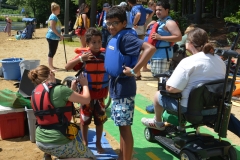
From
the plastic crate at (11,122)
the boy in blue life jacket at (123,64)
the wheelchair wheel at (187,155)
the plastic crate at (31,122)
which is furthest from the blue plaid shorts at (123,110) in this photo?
the plastic crate at (11,122)

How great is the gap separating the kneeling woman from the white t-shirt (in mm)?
969

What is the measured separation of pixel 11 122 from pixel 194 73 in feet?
8.43

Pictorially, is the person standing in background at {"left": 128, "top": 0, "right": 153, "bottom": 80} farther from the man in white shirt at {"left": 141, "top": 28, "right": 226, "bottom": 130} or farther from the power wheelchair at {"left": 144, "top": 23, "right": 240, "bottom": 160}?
the power wheelchair at {"left": 144, "top": 23, "right": 240, "bottom": 160}

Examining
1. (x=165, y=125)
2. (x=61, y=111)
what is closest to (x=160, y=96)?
(x=165, y=125)

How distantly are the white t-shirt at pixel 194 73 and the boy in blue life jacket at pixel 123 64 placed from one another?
0.49 meters

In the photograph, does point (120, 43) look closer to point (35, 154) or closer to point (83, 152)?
point (83, 152)

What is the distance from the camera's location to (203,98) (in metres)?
3.46

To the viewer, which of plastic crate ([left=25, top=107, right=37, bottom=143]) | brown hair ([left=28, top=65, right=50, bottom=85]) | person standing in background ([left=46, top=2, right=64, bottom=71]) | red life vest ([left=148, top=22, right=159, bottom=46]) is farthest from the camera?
person standing in background ([left=46, top=2, right=64, bottom=71])

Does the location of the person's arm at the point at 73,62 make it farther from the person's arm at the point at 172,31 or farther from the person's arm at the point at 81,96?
the person's arm at the point at 172,31

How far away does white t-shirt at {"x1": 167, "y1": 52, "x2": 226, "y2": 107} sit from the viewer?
3475mm

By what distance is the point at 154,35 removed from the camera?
5430 millimetres

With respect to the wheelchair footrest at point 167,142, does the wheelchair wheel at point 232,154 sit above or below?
above

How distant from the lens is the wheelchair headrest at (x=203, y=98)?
3.42 metres

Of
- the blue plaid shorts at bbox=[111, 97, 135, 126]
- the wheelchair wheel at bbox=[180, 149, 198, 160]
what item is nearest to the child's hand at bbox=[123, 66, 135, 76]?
the blue plaid shorts at bbox=[111, 97, 135, 126]
